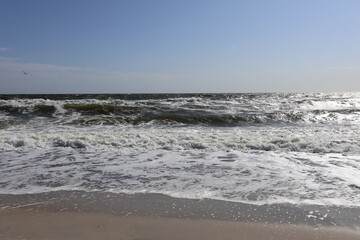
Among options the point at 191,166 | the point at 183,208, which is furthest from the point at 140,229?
the point at 191,166

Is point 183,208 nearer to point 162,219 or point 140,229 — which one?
point 162,219

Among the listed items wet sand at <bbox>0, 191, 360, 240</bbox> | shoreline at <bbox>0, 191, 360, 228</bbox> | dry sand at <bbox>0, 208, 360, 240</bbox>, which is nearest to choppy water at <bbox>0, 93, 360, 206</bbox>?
shoreline at <bbox>0, 191, 360, 228</bbox>

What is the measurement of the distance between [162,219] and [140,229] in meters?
0.33

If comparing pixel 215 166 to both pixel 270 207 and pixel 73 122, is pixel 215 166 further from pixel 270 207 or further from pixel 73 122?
pixel 73 122

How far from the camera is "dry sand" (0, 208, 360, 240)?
292 cm

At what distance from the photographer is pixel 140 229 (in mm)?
3088

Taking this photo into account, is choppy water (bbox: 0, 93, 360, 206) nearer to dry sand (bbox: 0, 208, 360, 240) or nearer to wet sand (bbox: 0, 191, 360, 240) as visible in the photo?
wet sand (bbox: 0, 191, 360, 240)

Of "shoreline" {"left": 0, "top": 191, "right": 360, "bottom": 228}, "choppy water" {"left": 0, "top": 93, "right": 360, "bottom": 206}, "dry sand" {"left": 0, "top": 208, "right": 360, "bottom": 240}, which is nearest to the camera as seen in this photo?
"dry sand" {"left": 0, "top": 208, "right": 360, "bottom": 240}

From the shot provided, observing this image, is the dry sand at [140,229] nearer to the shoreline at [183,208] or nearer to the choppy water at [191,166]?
the shoreline at [183,208]

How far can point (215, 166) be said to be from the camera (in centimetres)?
584

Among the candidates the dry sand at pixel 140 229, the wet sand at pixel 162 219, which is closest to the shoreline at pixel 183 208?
the wet sand at pixel 162 219

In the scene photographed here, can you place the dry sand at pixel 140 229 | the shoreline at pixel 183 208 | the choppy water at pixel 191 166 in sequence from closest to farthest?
the dry sand at pixel 140 229, the shoreline at pixel 183 208, the choppy water at pixel 191 166

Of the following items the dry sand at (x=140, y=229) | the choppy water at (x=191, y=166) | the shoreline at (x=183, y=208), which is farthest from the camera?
the choppy water at (x=191, y=166)

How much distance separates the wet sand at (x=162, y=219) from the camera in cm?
296
